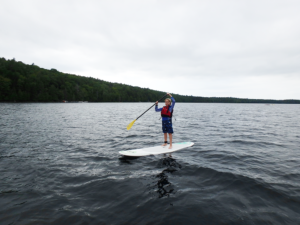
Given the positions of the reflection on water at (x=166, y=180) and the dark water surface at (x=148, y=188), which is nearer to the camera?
the dark water surface at (x=148, y=188)

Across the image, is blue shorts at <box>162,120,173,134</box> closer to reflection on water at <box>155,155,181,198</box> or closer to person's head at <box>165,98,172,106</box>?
person's head at <box>165,98,172,106</box>

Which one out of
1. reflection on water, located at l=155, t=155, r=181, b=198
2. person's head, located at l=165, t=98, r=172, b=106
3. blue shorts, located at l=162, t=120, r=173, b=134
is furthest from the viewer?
blue shorts, located at l=162, t=120, r=173, b=134

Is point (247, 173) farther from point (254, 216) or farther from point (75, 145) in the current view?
point (75, 145)

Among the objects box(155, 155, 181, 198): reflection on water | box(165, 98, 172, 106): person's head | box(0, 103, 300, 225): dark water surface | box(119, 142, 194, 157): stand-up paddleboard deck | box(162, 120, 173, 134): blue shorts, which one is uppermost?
box(165, 98, 172, 106): person's head

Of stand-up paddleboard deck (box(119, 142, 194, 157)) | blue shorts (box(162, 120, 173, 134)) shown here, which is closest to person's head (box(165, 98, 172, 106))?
blue shorts (box(162, 120, 173, 134))

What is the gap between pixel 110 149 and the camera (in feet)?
32.8

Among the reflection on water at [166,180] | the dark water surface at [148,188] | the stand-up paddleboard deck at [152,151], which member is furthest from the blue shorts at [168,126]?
the reflection on water at [166,180]

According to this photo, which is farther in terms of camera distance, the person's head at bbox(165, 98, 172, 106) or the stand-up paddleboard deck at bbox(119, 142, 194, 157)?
the person's head at bbox(165, 98, 172, 106)

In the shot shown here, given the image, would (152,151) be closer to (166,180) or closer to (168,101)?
(168,101)

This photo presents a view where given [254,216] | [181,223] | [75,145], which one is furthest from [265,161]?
[75,145]

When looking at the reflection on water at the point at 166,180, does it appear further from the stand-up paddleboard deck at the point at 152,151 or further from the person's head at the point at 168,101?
the person's head at the point at 168,101

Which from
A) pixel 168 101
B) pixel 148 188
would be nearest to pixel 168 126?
pixel 168 101

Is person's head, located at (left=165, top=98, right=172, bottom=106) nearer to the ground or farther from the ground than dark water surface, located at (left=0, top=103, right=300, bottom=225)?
farther from the ground

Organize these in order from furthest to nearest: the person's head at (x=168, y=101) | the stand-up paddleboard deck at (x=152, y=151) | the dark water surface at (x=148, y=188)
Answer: the person's head at (x=168, y=101)
the stand-up paddleboard deck at (x=152, y=151)
the dark water surface at (x=148, y=188)
